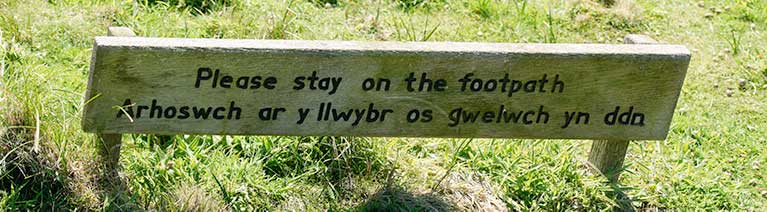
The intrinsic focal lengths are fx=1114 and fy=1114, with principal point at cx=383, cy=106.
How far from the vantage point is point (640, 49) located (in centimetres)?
429

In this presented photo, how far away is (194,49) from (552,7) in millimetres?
3245

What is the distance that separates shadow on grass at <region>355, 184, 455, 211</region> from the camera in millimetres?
4602

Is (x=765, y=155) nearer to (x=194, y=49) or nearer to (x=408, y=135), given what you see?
(x=408, y=135)

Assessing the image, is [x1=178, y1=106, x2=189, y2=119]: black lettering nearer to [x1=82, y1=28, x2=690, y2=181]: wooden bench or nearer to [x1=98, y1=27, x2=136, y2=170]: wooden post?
[x1=82, y1=28, x2=690, y2=181]: wooden bench

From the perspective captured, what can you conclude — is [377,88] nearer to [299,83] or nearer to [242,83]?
[299,83]

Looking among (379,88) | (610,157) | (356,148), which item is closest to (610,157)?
(610,157)

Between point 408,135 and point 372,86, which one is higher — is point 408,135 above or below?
below

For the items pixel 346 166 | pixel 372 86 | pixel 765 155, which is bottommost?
pixel 765 155

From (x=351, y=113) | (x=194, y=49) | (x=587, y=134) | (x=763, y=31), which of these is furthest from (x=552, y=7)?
(x=194, y=49)

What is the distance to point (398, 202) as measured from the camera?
462 cm

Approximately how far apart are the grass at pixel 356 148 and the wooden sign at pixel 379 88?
39 centimetres

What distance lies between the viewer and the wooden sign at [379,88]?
3.91 m

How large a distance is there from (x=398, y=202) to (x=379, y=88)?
2.22ft

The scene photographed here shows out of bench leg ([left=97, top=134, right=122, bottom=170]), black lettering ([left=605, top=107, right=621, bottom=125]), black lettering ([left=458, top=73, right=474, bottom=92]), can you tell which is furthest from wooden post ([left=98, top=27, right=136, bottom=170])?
black lettering ([left=605, top=107, right=621, bottom=125])
